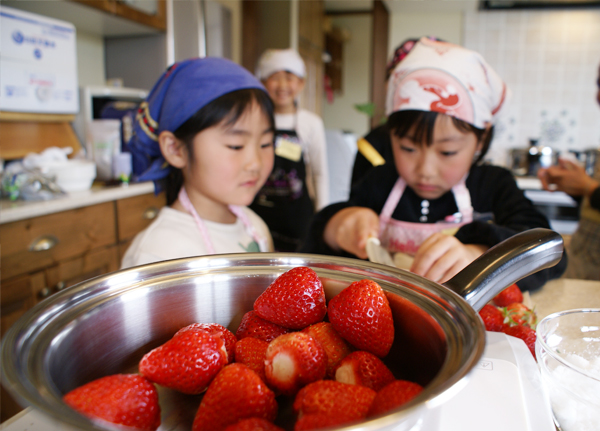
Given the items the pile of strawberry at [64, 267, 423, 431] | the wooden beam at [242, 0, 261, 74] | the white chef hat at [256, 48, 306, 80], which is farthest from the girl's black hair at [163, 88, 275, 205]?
the wooden beam at [242, 0, 261, 74]

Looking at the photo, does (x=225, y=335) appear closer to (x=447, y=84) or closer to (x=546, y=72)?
(x=447, y=84)

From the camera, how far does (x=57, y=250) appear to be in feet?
4.85

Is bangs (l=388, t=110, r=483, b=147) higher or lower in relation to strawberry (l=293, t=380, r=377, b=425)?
higher

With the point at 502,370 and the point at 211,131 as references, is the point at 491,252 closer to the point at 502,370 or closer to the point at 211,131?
the point at 502,370

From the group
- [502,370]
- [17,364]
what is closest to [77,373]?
[17,364]

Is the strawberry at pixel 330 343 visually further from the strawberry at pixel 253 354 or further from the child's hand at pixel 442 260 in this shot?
the child's hand at pixel 442 260

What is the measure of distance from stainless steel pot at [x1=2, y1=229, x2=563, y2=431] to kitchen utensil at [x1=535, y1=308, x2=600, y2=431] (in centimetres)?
8

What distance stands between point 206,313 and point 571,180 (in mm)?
1589

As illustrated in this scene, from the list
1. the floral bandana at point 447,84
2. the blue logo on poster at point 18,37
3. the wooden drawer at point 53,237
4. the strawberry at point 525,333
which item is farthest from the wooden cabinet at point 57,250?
the strawberry at point 525,333

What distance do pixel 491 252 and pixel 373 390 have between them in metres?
0.16

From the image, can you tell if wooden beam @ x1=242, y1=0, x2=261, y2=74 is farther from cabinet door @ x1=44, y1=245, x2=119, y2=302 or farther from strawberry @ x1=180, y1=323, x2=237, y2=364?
strawberry @ x1=180, y1=323, x2=237, y2=364

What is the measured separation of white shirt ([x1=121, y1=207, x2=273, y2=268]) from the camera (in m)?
0.92

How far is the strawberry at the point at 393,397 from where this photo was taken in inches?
9.8

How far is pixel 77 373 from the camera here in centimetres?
31
